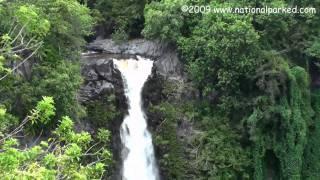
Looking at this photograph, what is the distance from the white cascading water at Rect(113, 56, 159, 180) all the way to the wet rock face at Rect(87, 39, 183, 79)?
3.53ft

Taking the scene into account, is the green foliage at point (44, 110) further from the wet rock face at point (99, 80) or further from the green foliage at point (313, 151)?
the green foliage at point (313, 151)

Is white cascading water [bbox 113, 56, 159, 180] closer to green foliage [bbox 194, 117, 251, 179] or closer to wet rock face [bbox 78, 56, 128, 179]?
wet rock face [bbox 78, 56, 128, 179]

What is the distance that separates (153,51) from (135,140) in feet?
12.6

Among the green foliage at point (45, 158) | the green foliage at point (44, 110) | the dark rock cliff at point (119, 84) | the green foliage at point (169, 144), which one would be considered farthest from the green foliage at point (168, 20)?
the green foliage at point (44, 110)

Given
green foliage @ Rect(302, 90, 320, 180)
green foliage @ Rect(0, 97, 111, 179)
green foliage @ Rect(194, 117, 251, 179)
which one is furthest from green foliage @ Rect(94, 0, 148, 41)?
green foliage @ Rect(0, 97, 111, 179)

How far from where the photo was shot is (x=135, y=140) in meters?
15.9

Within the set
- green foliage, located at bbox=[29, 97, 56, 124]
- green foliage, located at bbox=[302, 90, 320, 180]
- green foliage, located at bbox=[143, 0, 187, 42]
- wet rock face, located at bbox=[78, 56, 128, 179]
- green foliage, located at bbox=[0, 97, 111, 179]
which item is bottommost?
green foliage, located at bbox=[302, 90, 320, 180]

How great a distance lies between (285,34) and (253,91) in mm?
2421

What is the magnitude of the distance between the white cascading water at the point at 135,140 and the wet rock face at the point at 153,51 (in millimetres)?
1075

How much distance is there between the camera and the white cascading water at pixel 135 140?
15.7 metres

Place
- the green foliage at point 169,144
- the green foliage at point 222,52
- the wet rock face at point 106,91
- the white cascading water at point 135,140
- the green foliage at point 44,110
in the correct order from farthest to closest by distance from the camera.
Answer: the white cascading water at point 135,140, the green foliage at point 169,144, the wet rock face at point 106,91, the green foliage at point 222,52, the green foliage at point 44,110

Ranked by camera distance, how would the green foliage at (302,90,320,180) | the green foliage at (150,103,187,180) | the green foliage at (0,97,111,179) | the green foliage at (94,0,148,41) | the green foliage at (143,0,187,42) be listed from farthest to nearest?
the green foliage at (94,0,148,41), the green foliage at (302,90,320,180), the green foliage at (143,0,187,42), the green foliage at (150,103,187,180), the green foliage at (0,97,111,179)

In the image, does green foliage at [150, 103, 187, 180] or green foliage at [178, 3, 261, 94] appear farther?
green foliage at [150, 103, 187, 180]

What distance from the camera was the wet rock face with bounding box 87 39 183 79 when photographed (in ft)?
54.9
